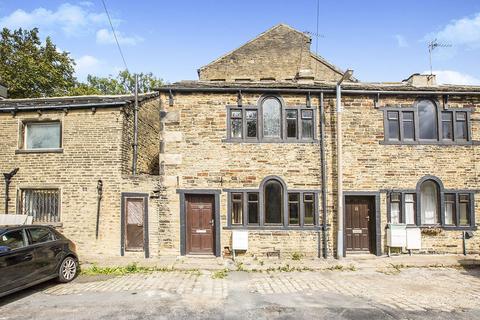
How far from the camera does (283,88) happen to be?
38.3ft

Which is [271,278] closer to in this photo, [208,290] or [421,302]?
[208,290]

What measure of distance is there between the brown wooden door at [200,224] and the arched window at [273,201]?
6.45ft

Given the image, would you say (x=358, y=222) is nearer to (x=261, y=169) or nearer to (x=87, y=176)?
(x=261, y=169)

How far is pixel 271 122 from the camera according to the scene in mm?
11812

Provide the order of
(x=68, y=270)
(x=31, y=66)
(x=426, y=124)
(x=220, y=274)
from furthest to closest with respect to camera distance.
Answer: (x=31, y=66) < (x=426, y=124) < (x=220, y=274) < (x=68, y=270)

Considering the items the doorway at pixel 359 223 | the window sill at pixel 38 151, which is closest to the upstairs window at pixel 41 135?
the window sill at pixel 38 151

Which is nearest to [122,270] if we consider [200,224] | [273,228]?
[200,224]

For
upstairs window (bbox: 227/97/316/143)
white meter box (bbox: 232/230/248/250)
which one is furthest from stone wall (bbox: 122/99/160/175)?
white meter box (bbox: 232/230/248/250)

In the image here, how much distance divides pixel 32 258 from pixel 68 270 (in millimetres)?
1348

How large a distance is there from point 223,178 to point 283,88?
156 inches

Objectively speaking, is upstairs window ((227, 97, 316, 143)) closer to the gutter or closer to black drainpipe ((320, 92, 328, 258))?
black drainpipe ((320, 92, 328, 258))

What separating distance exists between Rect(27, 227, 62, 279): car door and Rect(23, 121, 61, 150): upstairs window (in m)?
4.57

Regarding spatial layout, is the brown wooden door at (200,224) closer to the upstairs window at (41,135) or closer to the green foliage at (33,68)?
the upstairs window at (41,135)

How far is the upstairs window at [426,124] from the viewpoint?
467 inches
